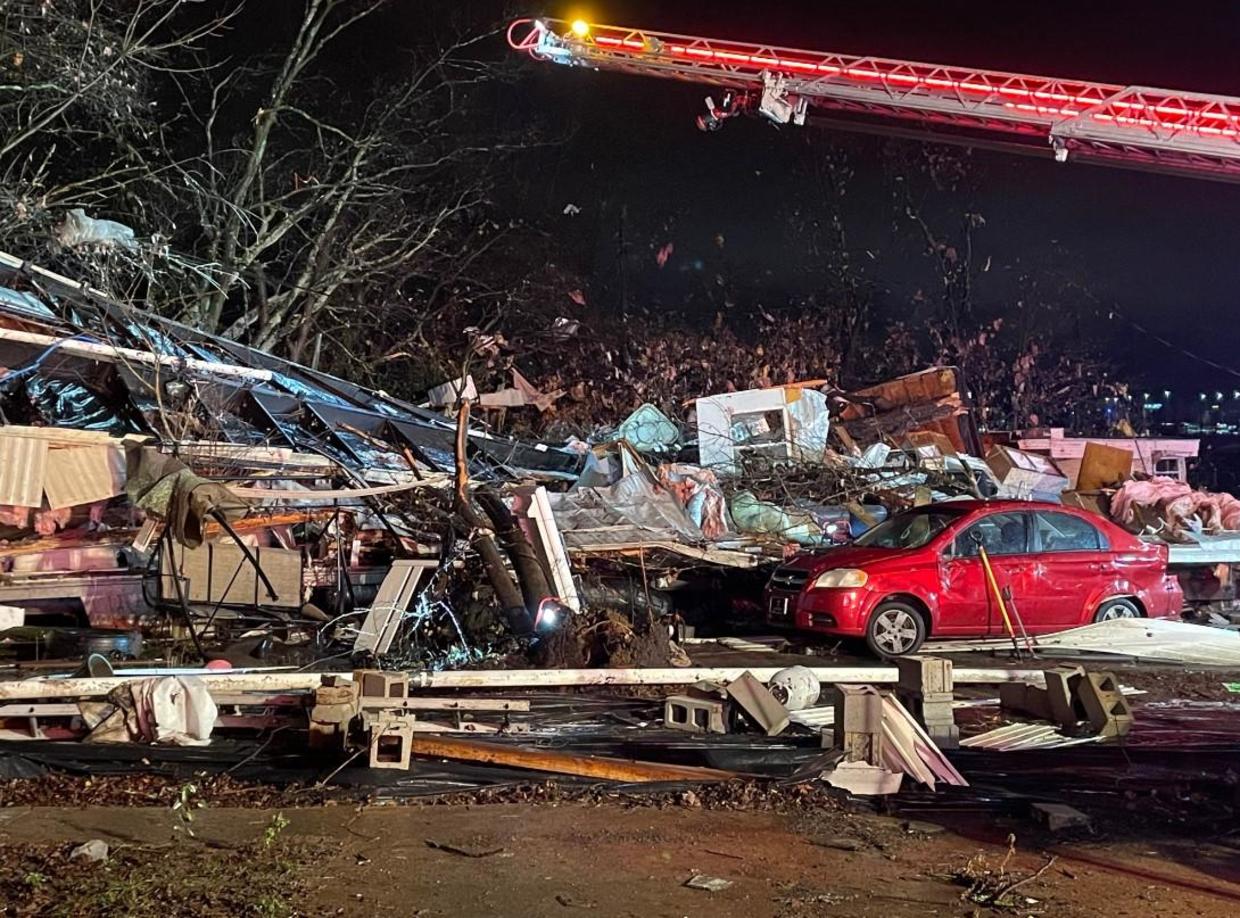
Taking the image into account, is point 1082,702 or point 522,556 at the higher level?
point 522,556

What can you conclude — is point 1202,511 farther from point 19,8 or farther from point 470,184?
point 19,8

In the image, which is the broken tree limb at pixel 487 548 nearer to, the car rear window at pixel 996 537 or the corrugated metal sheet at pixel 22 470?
the corrugated metal sheet at pixel 22 470

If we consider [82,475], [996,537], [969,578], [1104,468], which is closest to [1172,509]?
[1104,468]

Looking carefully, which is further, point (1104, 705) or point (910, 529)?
point (910, 529)

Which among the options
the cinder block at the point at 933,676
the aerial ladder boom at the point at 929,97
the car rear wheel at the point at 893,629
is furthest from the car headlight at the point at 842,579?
the aerial ladder boom at the point at 929,97

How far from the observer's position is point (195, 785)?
592 cm

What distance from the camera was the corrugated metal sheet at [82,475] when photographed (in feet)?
27.9

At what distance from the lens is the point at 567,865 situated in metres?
4.80

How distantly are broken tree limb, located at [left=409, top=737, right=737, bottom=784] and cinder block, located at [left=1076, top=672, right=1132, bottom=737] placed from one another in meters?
2.88

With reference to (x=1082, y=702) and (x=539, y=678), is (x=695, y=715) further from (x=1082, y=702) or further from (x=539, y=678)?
(x=1082, y=702)

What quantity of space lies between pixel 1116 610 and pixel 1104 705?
4582 millimetres

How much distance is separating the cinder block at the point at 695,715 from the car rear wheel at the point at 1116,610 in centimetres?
609

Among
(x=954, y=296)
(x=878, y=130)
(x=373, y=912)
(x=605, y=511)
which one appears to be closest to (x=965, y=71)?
(x=878, y=130)

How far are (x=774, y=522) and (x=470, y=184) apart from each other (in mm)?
12282
